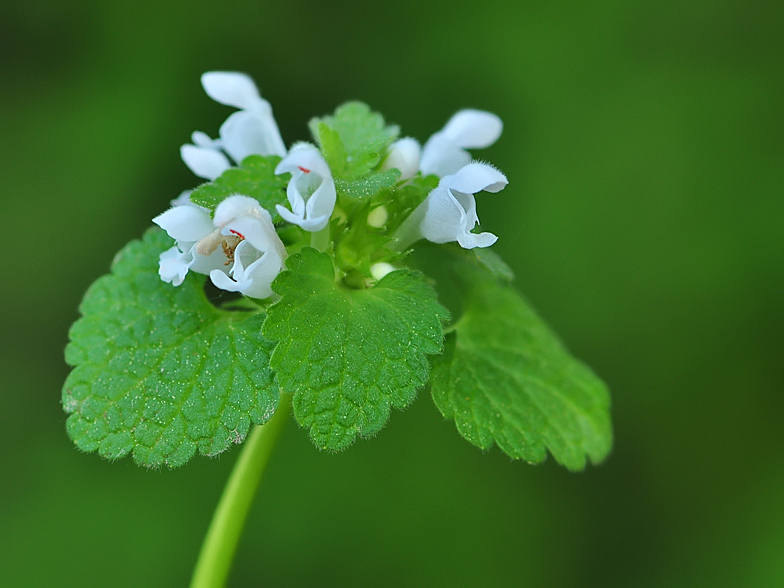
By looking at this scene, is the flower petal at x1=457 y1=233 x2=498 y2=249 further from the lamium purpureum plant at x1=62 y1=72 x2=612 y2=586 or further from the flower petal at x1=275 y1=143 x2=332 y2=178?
the flower petal at x1=275 y1=143 x2=332 y2=178

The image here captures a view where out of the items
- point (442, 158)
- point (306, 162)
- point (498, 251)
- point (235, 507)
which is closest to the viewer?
point (306, 162)

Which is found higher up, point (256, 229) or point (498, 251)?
point (256, 229)

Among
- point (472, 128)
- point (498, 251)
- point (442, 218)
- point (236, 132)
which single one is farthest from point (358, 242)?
point (498, 251)

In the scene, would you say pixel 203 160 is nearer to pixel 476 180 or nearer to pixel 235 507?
pixel 476 180

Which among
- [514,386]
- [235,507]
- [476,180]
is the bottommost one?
[235,507]

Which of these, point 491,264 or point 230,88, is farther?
point 230,88

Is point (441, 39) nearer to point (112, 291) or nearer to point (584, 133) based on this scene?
point (584, 133)

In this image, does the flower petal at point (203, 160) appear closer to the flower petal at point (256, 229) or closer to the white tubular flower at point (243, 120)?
the white tubular flower at point (243, 120)

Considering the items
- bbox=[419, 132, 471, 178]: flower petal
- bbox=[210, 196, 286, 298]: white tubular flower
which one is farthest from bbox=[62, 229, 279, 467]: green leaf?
bbox=[419, 132, 471, 178]: flower petal

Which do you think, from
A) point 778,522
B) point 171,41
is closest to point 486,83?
point 171,41
